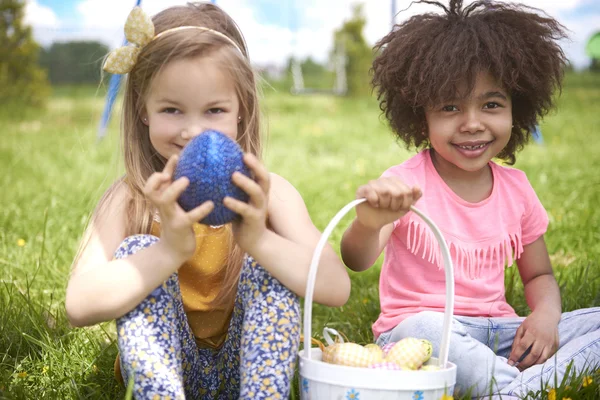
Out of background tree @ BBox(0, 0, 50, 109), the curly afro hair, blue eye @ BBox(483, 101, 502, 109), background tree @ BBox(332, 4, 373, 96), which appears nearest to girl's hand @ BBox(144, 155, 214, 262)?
the curly afro hair

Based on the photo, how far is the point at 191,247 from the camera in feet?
4.77

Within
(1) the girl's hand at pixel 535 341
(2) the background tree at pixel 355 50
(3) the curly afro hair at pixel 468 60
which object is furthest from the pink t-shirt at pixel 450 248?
(2) the background tree at pixel 355 50

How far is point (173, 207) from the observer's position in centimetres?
138

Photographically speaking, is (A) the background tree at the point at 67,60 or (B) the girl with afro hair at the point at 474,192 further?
(A) the background tree at the point at 67,60

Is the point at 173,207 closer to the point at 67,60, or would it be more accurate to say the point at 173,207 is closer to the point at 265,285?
the point at 265,285

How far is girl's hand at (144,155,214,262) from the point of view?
1.36 metres

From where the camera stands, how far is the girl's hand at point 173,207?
136cm

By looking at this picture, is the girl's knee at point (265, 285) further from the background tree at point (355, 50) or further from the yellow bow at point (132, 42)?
the background tree at point (355, 50)

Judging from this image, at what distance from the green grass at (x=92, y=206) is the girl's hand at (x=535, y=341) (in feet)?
0.70

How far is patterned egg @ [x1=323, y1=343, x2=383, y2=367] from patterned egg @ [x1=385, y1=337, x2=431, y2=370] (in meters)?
0.03

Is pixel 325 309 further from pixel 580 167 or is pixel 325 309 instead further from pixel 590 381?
pixel 580 167

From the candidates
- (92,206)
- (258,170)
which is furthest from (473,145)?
(92,206)

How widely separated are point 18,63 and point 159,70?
957cm

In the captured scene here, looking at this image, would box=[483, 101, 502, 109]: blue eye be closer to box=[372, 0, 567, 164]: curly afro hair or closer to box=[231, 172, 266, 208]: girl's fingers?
box=[372, 0, 567, 164]: curly afro hair
